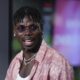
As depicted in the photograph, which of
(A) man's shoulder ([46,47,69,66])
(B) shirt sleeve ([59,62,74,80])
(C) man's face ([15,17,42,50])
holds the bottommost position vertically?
(B) shirt sleeve ([59,62,74,80])

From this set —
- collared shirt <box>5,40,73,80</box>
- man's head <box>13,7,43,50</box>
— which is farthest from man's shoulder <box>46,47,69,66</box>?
man's head <box>13,7,43,50</box>

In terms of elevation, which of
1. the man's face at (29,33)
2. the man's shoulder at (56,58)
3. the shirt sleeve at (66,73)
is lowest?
the shirt sleeve at (66,73)

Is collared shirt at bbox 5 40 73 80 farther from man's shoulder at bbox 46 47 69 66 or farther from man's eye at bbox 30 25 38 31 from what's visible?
man's eye at bbox 30 25 38 31

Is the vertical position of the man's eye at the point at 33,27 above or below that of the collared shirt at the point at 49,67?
above

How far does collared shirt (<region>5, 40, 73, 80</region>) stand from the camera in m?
2.35

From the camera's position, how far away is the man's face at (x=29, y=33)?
237 centimetres

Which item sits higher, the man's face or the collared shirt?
the man's face

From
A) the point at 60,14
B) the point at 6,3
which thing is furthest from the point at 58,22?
the point at 6,3

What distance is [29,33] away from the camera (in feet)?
7.73

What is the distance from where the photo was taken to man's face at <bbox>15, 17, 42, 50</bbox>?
7.77 ft

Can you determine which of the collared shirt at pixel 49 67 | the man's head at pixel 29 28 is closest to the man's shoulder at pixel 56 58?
the collared shirt at pixel 49 67

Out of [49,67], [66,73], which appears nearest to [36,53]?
[49,67]

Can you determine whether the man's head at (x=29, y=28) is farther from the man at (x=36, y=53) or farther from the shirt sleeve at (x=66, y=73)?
the shirt sleeve at (x=66, y=73)

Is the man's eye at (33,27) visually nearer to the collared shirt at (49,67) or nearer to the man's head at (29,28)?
the man's head at (29,28)
